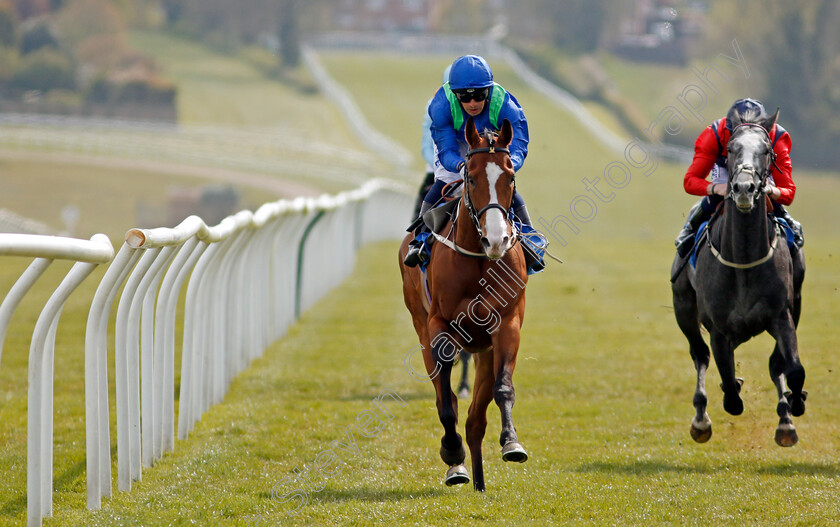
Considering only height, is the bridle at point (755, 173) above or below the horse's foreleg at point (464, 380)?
above

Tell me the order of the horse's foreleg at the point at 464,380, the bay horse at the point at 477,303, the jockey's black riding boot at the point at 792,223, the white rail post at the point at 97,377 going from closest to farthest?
the white rail post at the point at 97,377 → the bay horse at the point at 477,303 → the jockey's black riding boot at the point at 792,223 → the horse's foreleg at the point at 464,380

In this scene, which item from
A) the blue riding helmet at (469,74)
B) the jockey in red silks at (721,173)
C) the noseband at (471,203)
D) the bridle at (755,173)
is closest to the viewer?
the noseband at (471,203)

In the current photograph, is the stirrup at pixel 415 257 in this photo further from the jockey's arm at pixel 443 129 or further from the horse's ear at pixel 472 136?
the horse's ear at pixel 472 136

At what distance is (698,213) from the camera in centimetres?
671

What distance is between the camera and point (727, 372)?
608cm

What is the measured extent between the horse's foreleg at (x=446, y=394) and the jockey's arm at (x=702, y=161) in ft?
6.43

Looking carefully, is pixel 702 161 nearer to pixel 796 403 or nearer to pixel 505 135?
pixel 796 403

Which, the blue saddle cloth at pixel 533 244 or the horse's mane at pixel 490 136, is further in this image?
the blue saddle cloth at pixel 533 244

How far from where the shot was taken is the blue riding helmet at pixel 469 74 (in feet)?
17.6

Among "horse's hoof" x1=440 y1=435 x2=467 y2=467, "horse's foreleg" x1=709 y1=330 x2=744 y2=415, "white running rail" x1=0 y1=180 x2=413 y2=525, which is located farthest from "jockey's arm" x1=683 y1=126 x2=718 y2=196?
"white running rail" x1=0 y1=180 x2=413 y2=525

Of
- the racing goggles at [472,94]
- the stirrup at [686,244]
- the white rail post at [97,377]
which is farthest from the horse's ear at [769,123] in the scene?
the white rail post at [97,377]

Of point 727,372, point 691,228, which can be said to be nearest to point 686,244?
point 691,228

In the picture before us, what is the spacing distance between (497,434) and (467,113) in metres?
2.01

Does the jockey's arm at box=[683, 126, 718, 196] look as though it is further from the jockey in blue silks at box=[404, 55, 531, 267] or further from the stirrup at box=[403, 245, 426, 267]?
the stirrup at box=[403, 245, 426, 267]
